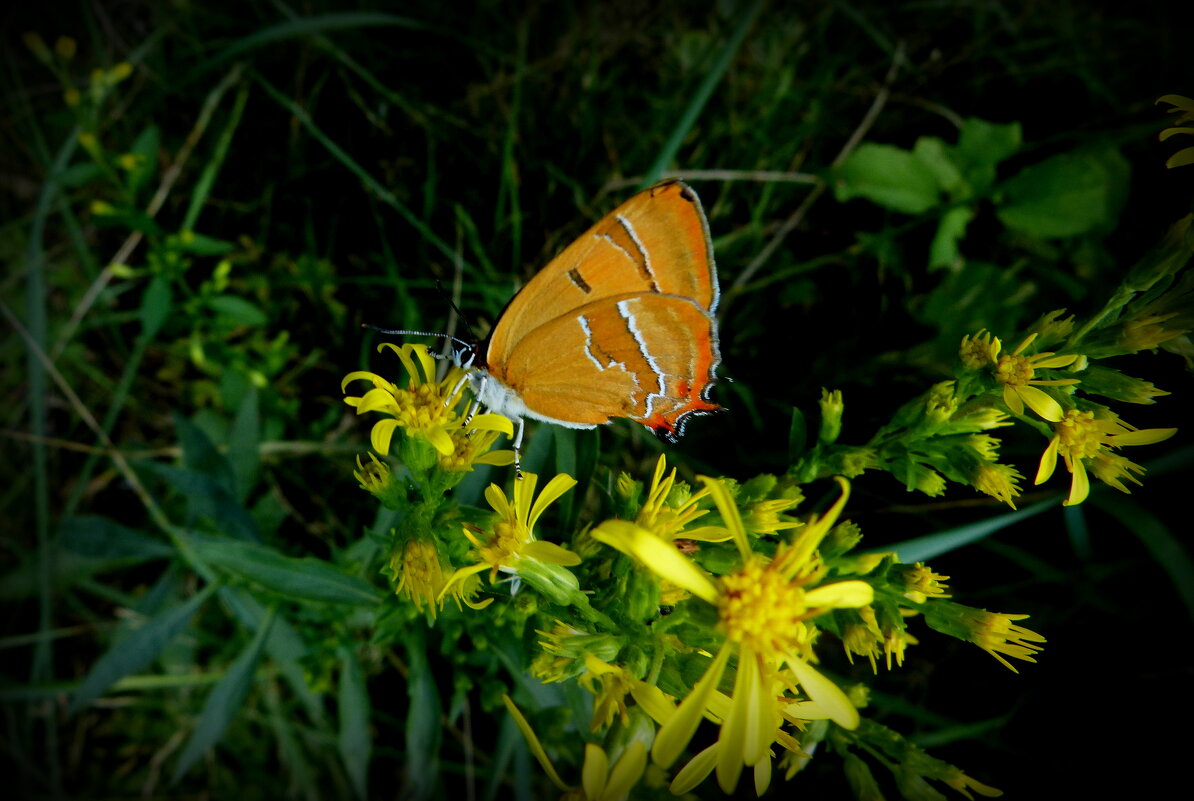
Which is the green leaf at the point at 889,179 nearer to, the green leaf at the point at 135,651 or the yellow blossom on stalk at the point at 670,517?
the yellow blossom on stalk at the point at 670,517

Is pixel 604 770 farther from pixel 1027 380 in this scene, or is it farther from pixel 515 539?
pixel 1027 380

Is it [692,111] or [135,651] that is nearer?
[135,651]

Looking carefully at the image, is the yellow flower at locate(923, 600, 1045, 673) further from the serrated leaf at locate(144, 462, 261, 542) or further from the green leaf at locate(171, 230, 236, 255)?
the green leaf at locate(171, 230, 236, 255)

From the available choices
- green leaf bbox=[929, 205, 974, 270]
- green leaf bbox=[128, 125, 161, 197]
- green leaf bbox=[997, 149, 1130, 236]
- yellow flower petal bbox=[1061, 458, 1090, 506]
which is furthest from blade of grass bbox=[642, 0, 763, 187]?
green leaf bbox=[128, 125, 161, 197]

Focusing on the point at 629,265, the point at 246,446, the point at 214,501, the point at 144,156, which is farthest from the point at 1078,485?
the point at 144,156

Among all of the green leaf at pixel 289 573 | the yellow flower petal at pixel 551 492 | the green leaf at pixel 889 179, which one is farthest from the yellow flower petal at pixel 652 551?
the green leaf at pixel 889 179

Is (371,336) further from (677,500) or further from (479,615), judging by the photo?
(677,500)

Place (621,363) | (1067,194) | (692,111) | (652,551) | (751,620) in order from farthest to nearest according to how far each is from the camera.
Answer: (1067,194) → (692,111) → (621,363) → (751,620) → (652,551)
